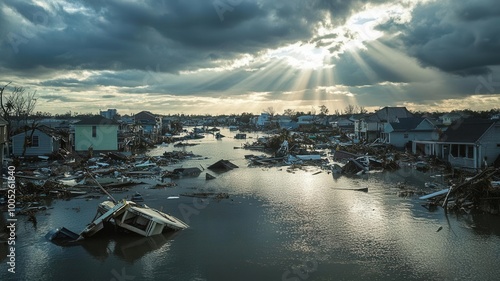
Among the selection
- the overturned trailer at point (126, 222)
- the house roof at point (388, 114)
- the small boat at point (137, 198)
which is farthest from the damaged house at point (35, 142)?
the house roof at point (388, 114)

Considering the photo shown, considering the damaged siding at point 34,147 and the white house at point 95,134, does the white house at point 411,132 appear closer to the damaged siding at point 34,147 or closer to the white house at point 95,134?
the white house at point 95,134

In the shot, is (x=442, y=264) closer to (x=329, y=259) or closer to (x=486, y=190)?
(x=329, y=259)

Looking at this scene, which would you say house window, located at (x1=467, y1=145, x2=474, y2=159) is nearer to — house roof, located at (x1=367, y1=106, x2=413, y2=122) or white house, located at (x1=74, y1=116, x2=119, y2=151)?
house roof, located at (x1=367, y1=106, x2=413, y2=122)

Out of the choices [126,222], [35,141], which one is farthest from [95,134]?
[126,222]

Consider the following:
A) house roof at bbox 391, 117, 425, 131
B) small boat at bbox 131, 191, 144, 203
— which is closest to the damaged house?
small boat at bbox 131, 191, 144, 203

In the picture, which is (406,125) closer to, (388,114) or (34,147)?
(388,114)

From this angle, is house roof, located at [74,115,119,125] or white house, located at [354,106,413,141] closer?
house roof, located at [74,115,119,125]
